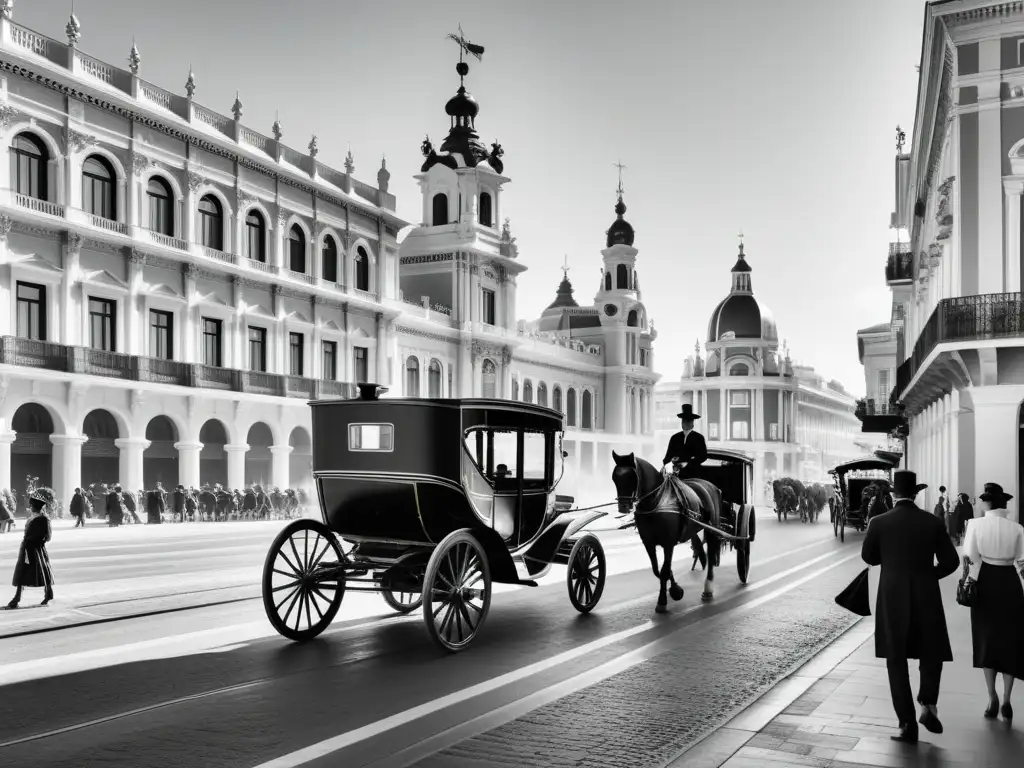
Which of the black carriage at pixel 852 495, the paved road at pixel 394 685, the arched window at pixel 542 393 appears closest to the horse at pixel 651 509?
the paved road at pixel 394 685

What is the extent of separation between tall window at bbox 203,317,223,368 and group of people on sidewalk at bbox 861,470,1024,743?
32718 millimetres

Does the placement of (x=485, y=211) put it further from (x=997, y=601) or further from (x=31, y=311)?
(x=997, y=601)

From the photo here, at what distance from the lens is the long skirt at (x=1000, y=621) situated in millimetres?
6812

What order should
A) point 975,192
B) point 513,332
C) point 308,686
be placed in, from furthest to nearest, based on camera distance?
point 513,332
point 975,192
point 308,686

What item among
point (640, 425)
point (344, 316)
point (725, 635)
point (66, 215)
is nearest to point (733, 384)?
point (640, 425)

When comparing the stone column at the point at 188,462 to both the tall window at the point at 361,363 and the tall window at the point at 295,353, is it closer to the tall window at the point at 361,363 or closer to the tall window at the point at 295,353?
the tall window at the point at 295,353

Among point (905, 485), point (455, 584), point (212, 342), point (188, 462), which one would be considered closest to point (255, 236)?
point (212, 342)

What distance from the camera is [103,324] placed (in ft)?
109

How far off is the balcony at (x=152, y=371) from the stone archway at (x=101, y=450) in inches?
68.8

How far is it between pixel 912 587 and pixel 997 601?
75 cm

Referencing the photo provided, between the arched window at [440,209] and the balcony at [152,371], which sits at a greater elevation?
the arched window at [440,209]

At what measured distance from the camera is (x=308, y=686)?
7.79 m

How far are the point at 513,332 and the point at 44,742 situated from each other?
171 feet

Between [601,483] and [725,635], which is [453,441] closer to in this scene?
[725,635]
